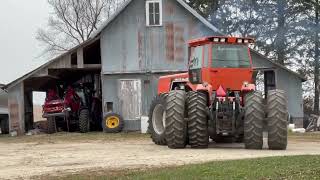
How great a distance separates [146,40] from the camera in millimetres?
29781

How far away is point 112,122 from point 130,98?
160 cm

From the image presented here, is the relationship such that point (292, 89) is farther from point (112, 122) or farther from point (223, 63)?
point (223, 63)

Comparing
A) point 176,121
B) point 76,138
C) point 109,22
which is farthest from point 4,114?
point 176,121

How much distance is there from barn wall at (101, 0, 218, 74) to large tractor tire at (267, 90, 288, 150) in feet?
46.4

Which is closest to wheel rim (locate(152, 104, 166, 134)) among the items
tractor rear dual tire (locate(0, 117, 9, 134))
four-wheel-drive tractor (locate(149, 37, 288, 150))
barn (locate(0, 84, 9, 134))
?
four-wheel-drive tractor (locate(149, 37, 288, 150))

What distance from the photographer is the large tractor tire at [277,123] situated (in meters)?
15.4

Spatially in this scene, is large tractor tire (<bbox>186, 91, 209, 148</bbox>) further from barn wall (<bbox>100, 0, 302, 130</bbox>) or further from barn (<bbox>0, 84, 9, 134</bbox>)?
barn (<bbox>0, 84, 9, 134</bbox>)

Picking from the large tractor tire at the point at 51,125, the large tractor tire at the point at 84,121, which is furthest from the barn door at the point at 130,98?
the large tractor tire at the point at 51,125

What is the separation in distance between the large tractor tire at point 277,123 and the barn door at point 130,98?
48.2 feet

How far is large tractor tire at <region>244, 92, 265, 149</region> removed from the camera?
15.4m

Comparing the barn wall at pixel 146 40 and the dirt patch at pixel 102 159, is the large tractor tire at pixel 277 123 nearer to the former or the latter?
the dirt patch at pixel 102 159

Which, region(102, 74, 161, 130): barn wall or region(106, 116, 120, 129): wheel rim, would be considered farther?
region(102, 74, 161, 130): barn wall

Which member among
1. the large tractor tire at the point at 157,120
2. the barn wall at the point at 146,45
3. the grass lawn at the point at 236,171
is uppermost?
the barn wall at the point at 146,45

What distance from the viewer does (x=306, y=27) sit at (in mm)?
24078
